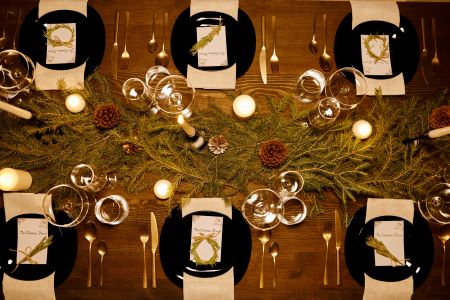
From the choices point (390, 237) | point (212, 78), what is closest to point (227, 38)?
point (212, 78)

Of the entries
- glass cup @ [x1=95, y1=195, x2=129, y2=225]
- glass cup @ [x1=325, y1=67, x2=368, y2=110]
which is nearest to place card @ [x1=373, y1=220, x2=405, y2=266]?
glass cup @ [x1=325, y1=67, x2=368, y2=110]

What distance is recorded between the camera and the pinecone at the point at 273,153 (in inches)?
50.4

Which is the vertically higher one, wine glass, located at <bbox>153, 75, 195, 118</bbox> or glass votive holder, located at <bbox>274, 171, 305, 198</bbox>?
wine glass, located at <bbox>153, 75, 195, 118</bbox>

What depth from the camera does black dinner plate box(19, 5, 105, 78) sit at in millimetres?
1474

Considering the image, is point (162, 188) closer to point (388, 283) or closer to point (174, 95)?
point (174, 95)

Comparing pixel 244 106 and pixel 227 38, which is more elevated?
pixel 227 38

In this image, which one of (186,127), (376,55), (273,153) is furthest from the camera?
(376,55)

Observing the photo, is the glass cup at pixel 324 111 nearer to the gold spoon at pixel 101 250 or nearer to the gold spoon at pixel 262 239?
the gold spoon at pixel 262 239

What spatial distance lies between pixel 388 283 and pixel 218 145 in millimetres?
843

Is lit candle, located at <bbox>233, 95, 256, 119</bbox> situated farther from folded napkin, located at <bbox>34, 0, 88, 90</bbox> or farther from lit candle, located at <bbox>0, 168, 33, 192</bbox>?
lit candle, located at <bbox>0, 168, 33, 192</bbox>

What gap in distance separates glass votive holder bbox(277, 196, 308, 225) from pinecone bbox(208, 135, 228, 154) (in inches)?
12.1

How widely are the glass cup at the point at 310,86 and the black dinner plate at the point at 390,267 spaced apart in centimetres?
50

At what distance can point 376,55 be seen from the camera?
1.48m

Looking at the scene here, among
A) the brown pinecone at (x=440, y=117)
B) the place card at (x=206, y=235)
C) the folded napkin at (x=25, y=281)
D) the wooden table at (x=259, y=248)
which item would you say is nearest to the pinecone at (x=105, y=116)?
the wooden table at (x=259, y=248)
